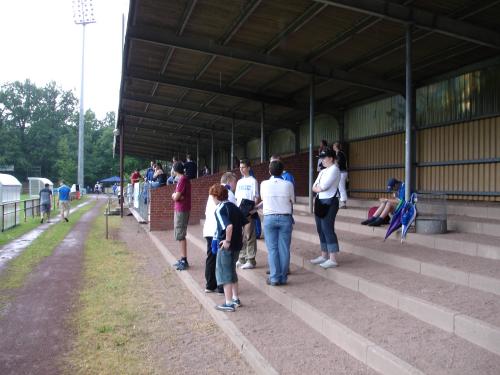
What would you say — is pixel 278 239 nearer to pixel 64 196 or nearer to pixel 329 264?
pixel 329 264

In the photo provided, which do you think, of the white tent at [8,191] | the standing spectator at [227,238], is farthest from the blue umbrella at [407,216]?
the white tent at [8,191]

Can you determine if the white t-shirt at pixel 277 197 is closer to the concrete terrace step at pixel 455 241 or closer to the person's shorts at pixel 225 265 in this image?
the person's shorts at pixel 225 265

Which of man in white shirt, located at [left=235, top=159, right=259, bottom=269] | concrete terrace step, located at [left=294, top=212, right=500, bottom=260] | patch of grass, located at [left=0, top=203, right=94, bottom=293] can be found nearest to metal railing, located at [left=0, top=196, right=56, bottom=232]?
patch of grass, located at [left=0, top=203, right=94, bottom=293]

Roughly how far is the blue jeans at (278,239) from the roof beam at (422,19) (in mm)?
3723

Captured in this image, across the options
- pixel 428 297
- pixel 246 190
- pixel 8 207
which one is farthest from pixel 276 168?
pixel 8 207

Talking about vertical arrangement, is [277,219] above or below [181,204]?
below

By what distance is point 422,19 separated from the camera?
306 inches

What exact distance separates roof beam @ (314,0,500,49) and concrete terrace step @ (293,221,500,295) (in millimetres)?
3687

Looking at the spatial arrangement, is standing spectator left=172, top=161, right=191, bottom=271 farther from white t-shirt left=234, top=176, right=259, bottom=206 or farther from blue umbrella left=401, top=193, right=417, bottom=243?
blue umbrella left=401, top=193, right=417, bottom=243

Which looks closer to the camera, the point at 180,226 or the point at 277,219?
the point at 277,219

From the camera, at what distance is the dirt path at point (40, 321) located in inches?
177

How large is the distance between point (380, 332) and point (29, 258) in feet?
28.8

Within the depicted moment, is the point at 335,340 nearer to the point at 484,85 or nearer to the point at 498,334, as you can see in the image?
the point at 498,334

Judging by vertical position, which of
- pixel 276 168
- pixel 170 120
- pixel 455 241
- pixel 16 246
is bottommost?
pixel 16 246
